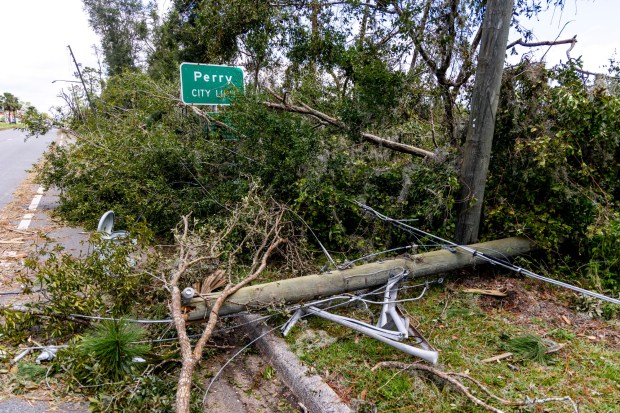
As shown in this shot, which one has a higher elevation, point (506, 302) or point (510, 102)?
point (510, 102)

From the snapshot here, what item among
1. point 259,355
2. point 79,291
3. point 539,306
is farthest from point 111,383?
point 539,306

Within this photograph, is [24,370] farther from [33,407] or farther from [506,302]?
[506,302]

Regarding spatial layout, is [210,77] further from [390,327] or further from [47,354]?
[390,327]

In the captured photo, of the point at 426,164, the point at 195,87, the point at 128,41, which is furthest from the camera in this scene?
the point at 128,41

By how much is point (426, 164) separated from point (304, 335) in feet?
9.70

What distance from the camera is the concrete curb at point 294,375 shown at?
2.70m

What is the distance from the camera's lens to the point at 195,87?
22.4 feet

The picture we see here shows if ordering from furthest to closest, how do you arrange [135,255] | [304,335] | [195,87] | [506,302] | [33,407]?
[195,87]
[506,302]
[135,255]
[304,335]
[33,407]

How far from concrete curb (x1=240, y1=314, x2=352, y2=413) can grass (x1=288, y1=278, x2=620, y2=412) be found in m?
0.10

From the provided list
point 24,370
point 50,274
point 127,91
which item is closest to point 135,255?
point 50,274

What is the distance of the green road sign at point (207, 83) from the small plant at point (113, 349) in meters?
4.43

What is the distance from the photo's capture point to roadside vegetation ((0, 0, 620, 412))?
119 inches

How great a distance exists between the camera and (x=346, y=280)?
4.04 m

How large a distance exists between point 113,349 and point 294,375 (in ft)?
4.22
